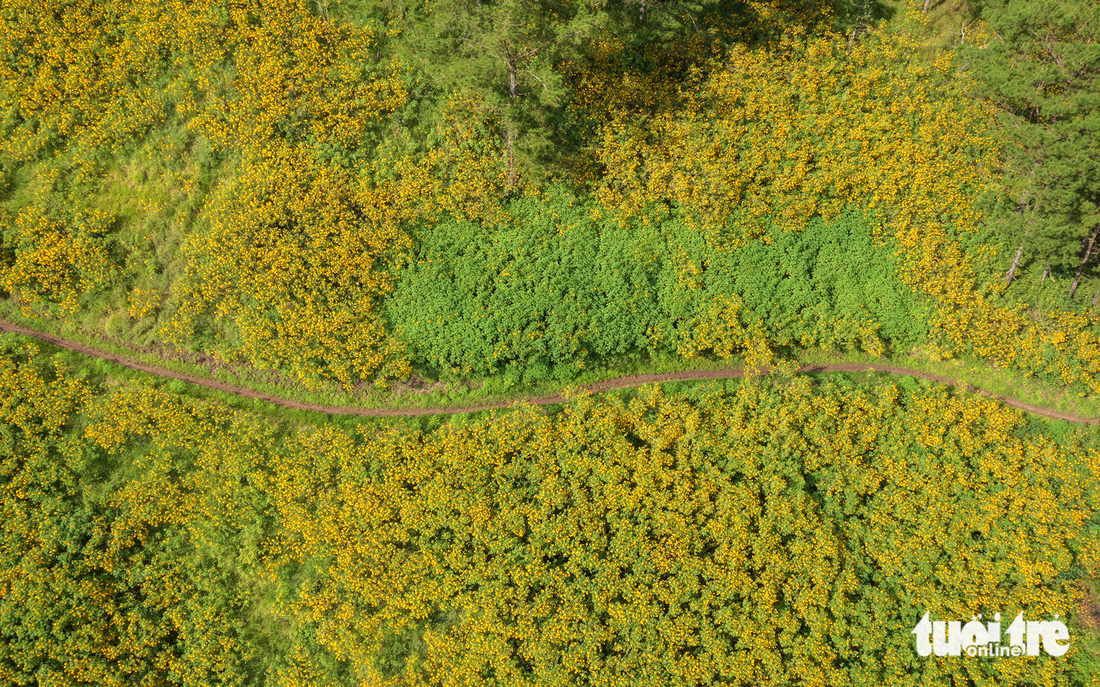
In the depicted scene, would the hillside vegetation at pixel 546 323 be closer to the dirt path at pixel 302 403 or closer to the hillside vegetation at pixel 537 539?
the hillside vegetation at pixel 537 539

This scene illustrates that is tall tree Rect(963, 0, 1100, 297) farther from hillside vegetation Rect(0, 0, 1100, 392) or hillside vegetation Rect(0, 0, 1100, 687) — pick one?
hillside vegetation Rect(0, 0, 1100, 392)

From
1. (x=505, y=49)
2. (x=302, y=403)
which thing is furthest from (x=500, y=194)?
(x=302, y=403)

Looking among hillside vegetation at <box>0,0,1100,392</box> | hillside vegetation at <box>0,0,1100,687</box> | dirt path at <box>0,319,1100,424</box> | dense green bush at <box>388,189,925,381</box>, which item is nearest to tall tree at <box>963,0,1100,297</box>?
hillside vegetation at <box>0,0,1100,687</box>

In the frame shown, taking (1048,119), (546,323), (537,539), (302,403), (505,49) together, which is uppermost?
(505,49)

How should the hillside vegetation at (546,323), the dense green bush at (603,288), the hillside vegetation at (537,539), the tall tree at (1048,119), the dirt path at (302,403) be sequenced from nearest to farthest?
1. the tall tree at (1048,119)
2. the hillside vegetation at (537,539)
3. the hillside vegetation at (546,323)
4. the dense green bush at (603,288)
5. the dirt path at (302,403)

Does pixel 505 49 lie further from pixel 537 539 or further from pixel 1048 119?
pixel 1048 119

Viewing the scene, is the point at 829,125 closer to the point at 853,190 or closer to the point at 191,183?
the point at 853,190

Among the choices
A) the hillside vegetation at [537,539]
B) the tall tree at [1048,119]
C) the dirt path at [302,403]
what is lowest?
the hillside vegetation at [537,539]

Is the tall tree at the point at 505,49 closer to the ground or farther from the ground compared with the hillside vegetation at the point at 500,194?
farther from the ground

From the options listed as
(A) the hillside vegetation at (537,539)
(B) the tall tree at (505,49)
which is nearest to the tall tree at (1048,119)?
(A) the hillside vegetation at (537,539)
